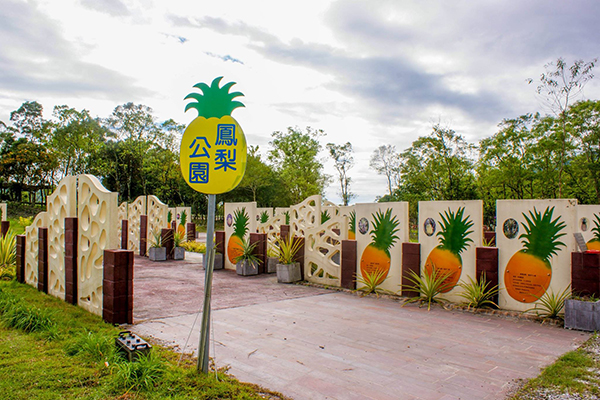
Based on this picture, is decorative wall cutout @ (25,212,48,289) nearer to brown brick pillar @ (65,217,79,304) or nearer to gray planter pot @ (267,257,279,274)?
brown brick pillar @ (65,217,79,304)

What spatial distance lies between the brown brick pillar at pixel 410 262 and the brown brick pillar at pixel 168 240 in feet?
28.9

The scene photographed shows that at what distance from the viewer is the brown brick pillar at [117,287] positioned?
5.06m

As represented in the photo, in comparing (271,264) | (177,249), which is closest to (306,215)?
(271,264)

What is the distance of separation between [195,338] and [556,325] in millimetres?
4875

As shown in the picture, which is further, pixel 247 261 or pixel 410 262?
pixel 247 261

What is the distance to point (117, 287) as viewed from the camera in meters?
5.07

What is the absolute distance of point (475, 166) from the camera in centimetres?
2488

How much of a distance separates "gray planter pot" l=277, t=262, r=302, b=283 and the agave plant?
2.88 meters

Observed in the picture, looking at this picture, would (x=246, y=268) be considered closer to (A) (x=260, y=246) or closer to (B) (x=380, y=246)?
(A) (x=260, y=246)

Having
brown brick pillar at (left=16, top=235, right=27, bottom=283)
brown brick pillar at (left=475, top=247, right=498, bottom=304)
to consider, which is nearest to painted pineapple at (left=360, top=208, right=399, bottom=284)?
brown brick pillar at (left=475, top=247, right=498, bottom=304)

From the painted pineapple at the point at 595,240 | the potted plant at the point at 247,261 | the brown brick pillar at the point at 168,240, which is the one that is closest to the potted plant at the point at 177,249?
the brown brick pillar at the point at 168,240

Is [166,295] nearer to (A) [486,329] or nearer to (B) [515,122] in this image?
(A) [486,329]

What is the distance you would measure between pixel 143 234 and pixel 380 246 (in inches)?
396

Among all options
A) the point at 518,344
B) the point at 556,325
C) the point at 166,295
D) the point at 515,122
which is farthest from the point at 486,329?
the point at 515,122
